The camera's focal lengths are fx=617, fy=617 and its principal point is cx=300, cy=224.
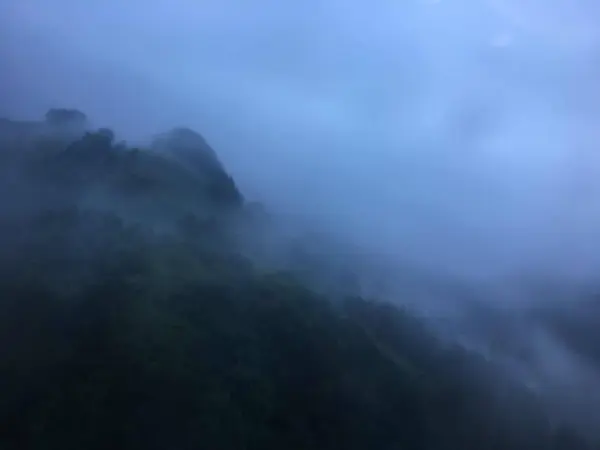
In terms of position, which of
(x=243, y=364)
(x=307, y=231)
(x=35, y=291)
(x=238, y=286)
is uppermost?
(x=307, y=231)

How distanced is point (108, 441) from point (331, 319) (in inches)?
1302

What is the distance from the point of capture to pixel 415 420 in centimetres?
6612

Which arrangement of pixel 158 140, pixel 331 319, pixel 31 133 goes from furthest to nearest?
pixel 158 140, pixel 31 133, pixel 331 319

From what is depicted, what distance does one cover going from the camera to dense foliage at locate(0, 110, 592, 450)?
177 feet

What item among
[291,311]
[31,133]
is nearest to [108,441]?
[291,311]

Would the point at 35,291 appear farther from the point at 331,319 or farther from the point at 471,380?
the point at 471,380

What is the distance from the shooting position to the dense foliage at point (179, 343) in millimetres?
54062

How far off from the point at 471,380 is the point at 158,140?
66555 mm

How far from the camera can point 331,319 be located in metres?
76.3

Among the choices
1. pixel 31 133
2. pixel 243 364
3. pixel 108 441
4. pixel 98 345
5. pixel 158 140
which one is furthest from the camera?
pixel 158 140

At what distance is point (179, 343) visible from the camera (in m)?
61.7

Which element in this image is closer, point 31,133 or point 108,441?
point 108,441

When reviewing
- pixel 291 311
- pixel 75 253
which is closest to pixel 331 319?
pixel 291 311

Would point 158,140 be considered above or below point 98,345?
above
